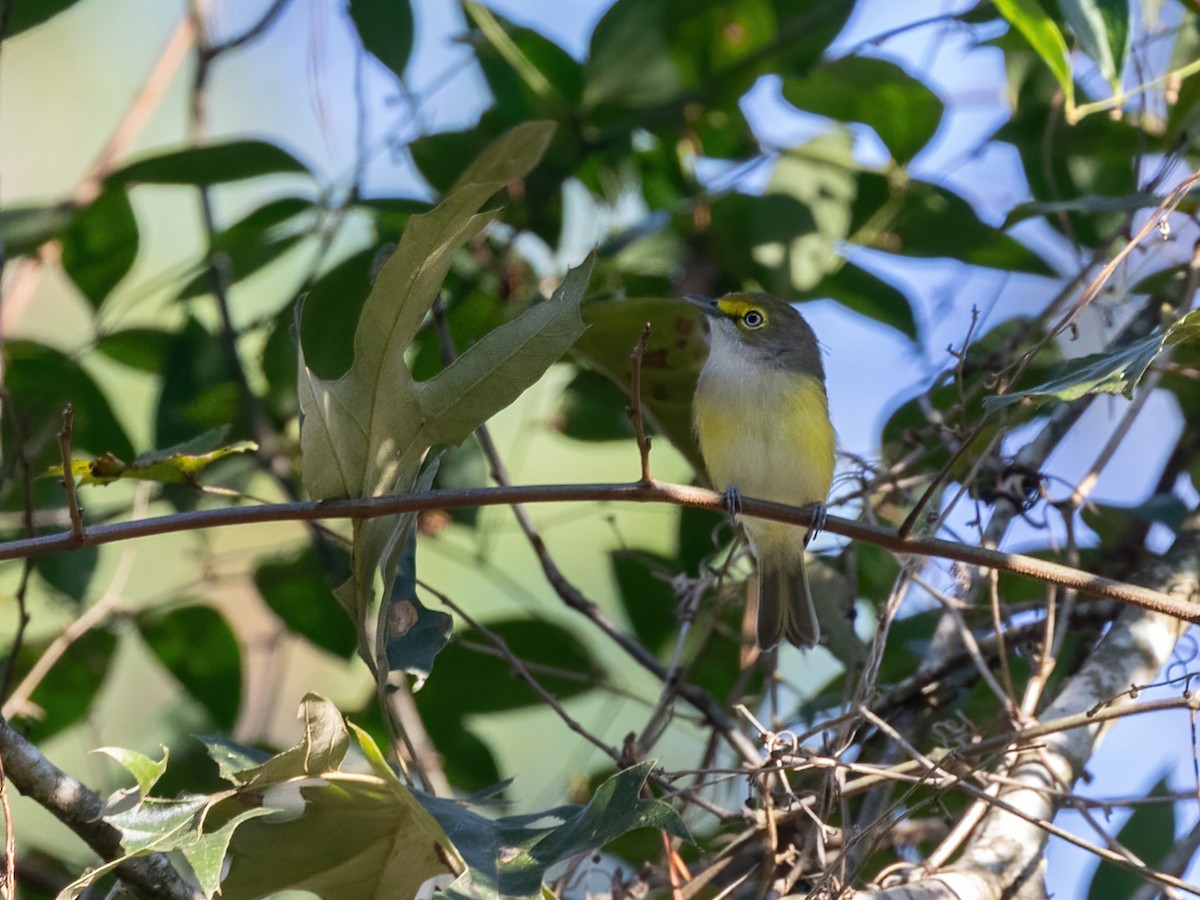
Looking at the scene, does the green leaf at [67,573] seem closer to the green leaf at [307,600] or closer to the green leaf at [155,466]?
the green leaf at [307,600]

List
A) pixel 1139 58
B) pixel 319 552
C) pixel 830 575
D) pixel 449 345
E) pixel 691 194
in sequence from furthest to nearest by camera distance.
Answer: pixel 691 194, pixel 319 552, pixel 830 575, pixel 1139 58, pixel 449 345

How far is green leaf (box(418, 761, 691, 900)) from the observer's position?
189 centimetres

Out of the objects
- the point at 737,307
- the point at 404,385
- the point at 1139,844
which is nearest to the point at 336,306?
the point at 737,307

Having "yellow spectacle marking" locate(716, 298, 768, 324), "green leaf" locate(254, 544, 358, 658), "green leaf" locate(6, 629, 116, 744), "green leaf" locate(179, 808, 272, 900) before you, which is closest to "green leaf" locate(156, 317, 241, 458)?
"green leaf" locate(254, 544, 358, 658)

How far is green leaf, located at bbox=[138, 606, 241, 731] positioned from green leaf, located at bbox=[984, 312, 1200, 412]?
232 cm

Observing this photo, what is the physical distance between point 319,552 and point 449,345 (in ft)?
3.04

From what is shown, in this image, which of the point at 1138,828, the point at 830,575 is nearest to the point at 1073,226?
the point at 830,575

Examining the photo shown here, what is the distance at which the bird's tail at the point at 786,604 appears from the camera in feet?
10.7

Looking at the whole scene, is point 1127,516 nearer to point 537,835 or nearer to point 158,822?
point 537,835

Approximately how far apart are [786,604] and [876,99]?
1379 millimetres

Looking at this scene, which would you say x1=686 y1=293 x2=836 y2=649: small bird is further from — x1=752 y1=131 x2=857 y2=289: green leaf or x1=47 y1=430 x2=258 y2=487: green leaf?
x1=47 y1=430 x2=258 y2=487: green leaf

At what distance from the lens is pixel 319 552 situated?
3.55 meters

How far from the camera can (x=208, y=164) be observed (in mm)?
3219

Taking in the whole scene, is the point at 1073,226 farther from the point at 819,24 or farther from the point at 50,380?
the point at 50,380
